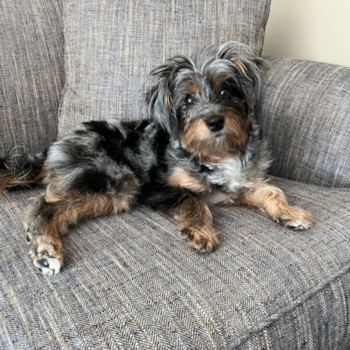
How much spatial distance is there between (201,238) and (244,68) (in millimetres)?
1015

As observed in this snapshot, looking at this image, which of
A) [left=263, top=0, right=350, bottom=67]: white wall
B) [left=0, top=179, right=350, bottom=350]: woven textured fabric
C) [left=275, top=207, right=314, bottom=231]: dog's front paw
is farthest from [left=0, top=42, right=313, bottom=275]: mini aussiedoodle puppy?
[left=263, top=0, right=350, bottom=67]: white wall

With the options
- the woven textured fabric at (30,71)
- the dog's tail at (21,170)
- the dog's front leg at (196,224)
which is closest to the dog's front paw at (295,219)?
the dog's front leg at (196,224)

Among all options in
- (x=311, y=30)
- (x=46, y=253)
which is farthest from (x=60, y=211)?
(x=311, y=30)

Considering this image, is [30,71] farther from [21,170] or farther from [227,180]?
[227,180]

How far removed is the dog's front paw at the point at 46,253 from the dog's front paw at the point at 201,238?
0.57m

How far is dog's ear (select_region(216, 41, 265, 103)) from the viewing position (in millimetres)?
1938

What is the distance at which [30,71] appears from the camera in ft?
7.84

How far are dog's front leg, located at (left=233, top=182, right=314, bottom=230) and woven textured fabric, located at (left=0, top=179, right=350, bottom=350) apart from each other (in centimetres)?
6

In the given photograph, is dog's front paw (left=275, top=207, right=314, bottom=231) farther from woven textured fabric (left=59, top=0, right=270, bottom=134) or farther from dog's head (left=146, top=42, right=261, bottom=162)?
woven textured fabric (left=59, top=0, right=270, bottom=134)

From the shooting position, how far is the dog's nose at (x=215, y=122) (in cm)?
172

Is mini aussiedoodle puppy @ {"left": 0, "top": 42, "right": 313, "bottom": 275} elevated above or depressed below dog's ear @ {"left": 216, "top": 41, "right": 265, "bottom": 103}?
below

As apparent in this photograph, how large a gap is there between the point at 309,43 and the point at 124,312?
263 cm

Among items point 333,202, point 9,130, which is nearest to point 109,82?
point 9,130

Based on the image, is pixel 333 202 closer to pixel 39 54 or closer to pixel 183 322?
pixel 183 322
